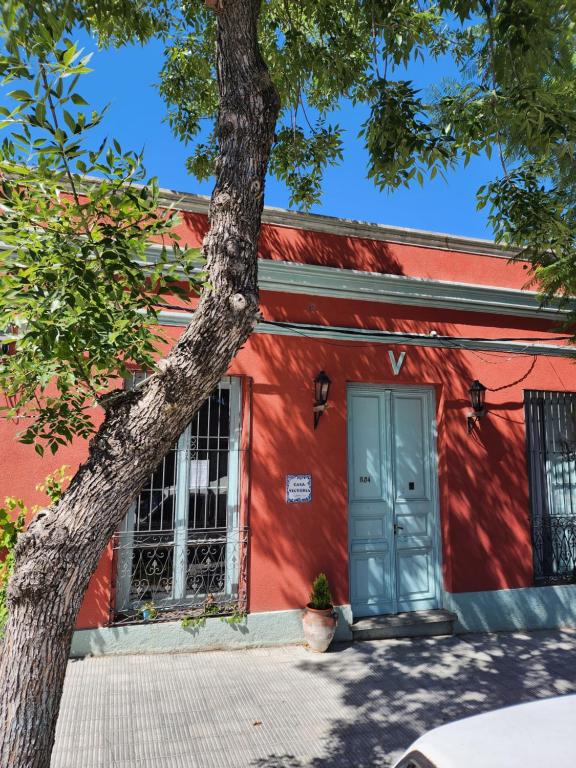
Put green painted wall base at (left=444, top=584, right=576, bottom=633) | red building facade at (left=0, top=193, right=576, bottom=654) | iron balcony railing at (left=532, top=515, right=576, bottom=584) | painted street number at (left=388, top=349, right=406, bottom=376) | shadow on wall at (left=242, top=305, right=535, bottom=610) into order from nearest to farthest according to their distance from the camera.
A: red building facade at (left=0, top=193, right=576, bottom=654)
shadow on wall at (left=242, top=305, right=535, bottom=610)
green painted wall base at (left=444, top=584, right=576, bottom=633)
painted street number at (left=388, top=349, right=406, bottom=376)
iron balcony railing at (left=532, top=515, right=576, bottom=584)

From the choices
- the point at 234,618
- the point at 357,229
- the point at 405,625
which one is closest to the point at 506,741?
the point at 234,618

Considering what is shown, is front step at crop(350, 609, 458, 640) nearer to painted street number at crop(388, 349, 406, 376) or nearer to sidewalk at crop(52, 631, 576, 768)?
sidewalk at crop(52, 631, 576, 768)

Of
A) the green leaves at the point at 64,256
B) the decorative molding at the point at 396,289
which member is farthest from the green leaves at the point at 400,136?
the green leaves at the point at 64,256

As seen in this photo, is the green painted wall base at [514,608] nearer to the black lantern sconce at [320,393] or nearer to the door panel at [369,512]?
the door panel at [369,512]

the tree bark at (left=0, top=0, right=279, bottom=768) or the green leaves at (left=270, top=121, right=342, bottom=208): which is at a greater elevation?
the green leaves at (left=270, top=121, right=342, bottom=208)

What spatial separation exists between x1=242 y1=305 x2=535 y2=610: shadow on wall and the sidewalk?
0.84 meters

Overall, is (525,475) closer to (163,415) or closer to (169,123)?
(163,415)

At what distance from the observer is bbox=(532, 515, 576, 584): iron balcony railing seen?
749cm

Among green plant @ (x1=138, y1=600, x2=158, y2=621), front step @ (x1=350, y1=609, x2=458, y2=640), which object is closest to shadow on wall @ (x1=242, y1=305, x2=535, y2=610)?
front step @ (x1=350, y1=609, x2=458, y2=640)

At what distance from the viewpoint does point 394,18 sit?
5488 mm

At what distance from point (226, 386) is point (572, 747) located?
508 cm

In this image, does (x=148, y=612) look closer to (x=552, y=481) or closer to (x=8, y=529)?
(x=8, y=529)

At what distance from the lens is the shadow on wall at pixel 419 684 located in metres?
4.15

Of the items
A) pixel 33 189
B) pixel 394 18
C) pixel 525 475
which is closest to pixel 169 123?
pixel 394 18
